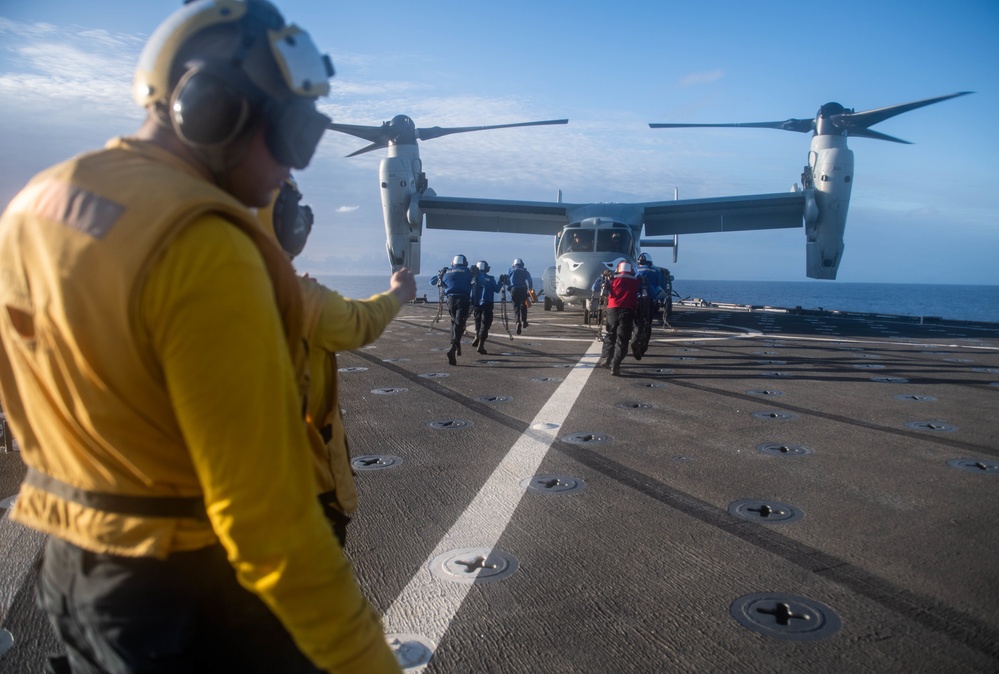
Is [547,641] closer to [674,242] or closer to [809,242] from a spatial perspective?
[809,242]

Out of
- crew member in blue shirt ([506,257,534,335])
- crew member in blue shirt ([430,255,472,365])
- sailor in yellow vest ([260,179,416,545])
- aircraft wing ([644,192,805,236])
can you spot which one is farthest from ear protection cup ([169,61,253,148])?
aircraft wing ([644,192,805,236])

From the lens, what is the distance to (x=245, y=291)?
1.09m

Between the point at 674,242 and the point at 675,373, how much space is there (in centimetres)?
2972

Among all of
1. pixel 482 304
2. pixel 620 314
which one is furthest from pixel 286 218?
pixel 482 304

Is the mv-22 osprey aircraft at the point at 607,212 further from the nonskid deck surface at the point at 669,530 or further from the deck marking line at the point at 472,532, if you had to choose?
the deck marking line at the point at 472,532

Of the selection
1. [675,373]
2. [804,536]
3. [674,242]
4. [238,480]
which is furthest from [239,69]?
[674,242]

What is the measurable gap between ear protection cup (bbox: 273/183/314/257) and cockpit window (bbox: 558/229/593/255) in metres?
19.6

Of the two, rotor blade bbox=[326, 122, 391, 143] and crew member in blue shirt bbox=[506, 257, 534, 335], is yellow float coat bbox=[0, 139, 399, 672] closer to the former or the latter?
crew member in blue shirt bbox=[506, 257, 534, 335]

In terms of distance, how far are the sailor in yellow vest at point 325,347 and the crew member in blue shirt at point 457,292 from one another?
9105mm

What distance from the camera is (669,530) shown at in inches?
155

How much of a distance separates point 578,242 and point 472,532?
1833cm

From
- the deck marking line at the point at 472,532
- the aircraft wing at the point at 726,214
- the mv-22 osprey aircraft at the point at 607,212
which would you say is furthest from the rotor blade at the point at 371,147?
the deck marking line at the point at 472,532

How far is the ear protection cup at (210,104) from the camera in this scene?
1.24m

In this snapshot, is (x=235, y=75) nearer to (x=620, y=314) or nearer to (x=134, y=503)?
(x=134, y=503)
